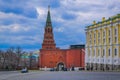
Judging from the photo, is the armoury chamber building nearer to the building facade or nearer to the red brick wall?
the red brick wall

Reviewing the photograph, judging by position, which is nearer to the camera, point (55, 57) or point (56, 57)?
point (55, 57)

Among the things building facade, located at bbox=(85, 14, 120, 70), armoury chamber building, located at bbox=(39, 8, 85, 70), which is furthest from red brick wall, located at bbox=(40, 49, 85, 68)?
building facade, located at bbox=(85, 14, 120, 70)

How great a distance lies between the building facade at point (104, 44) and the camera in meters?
84.4

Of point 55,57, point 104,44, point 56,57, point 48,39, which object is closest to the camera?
point 104,44

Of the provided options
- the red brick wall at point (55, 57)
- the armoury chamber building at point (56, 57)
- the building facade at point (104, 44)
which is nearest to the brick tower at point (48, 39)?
the armoury chamber building at point (56, 57)

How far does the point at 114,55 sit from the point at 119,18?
965 centimetres

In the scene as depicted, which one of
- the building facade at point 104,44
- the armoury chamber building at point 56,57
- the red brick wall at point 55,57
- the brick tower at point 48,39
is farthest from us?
the brick tower at point 48,39

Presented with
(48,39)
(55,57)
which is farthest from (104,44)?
(48,39)

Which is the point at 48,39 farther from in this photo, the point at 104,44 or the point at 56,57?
the point at 104,44

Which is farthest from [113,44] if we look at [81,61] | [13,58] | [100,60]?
[13,58]

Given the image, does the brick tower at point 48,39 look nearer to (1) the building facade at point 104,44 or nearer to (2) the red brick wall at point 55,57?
(2) the red brick wall at point 55,57

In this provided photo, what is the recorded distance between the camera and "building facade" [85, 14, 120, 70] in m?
84.4

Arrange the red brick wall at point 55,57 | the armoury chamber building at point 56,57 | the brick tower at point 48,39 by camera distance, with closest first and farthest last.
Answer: the armoury chamber building at point 56,57 → the red brick wall at point 55,57 → the brick tower at point 48,39

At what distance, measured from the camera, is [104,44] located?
91.4 meters
